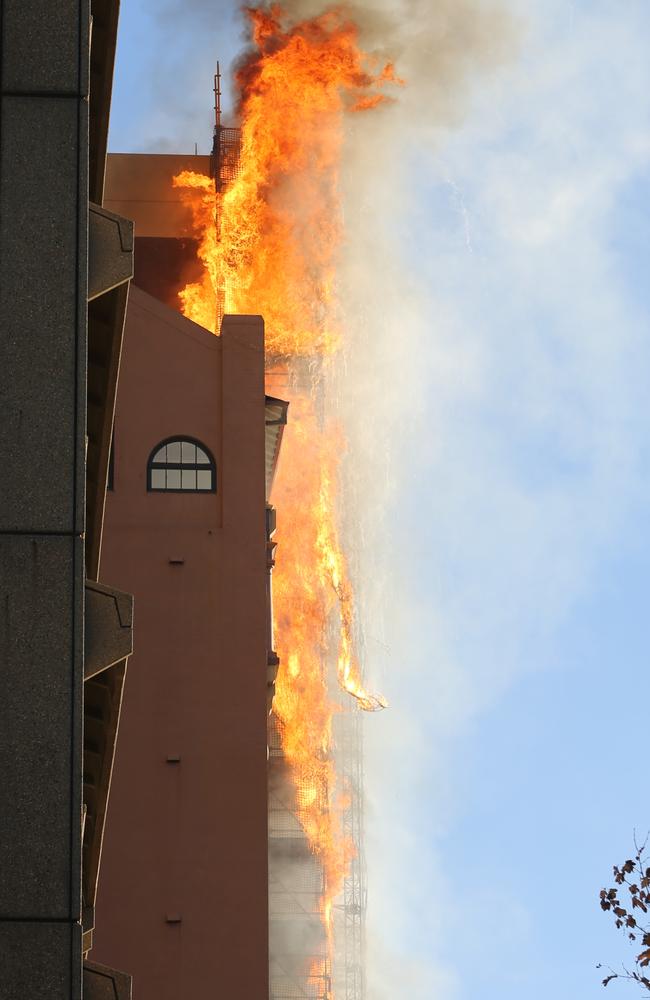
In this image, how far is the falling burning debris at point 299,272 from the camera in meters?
41.1

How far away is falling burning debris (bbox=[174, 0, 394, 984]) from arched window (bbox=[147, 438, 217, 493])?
786cm

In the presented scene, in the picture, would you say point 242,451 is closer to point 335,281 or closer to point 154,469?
point 154,469

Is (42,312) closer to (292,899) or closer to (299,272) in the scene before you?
(299,272)

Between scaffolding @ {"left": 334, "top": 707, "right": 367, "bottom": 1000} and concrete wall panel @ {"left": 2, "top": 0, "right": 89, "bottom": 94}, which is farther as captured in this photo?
scaffolding @ {"left": 334, "top": 707, "right": 367, "bottom": 1000}

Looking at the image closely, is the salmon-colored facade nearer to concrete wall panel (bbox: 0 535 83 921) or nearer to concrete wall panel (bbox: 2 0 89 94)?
concrete wall panel (bbox: 0 535 83 921)

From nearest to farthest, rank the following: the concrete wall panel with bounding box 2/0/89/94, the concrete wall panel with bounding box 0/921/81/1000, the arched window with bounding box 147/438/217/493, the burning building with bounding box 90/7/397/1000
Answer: the concrete wall panel with bounding box 0/921/81/1000 < the concrete wall panel with bounding box 2/0/89/94 < the arched window with bounding box 147/438/217/493 < the burning building with bounding box 90/7/397/1000

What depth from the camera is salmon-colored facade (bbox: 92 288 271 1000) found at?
29703 millimetres

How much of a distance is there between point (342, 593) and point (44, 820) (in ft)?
141

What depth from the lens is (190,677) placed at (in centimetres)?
3131

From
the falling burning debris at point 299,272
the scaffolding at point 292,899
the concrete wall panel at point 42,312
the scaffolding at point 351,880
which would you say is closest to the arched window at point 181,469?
the falling burning debris at point 299,272

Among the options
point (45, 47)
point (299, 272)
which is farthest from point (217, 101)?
point (45, 47)

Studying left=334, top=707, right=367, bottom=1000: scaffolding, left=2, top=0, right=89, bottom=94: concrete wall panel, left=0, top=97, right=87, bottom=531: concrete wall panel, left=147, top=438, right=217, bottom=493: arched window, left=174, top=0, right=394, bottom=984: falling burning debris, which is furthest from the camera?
left=334, top=707, right=367, bottom=1000: scaffolding

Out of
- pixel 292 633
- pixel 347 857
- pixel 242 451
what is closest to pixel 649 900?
pixel 242 451

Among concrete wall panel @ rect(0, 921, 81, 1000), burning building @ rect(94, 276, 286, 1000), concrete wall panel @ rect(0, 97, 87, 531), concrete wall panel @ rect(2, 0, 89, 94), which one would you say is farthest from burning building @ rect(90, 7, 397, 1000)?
concrete wall panel @ rect(0, 921, 81, 1000)
